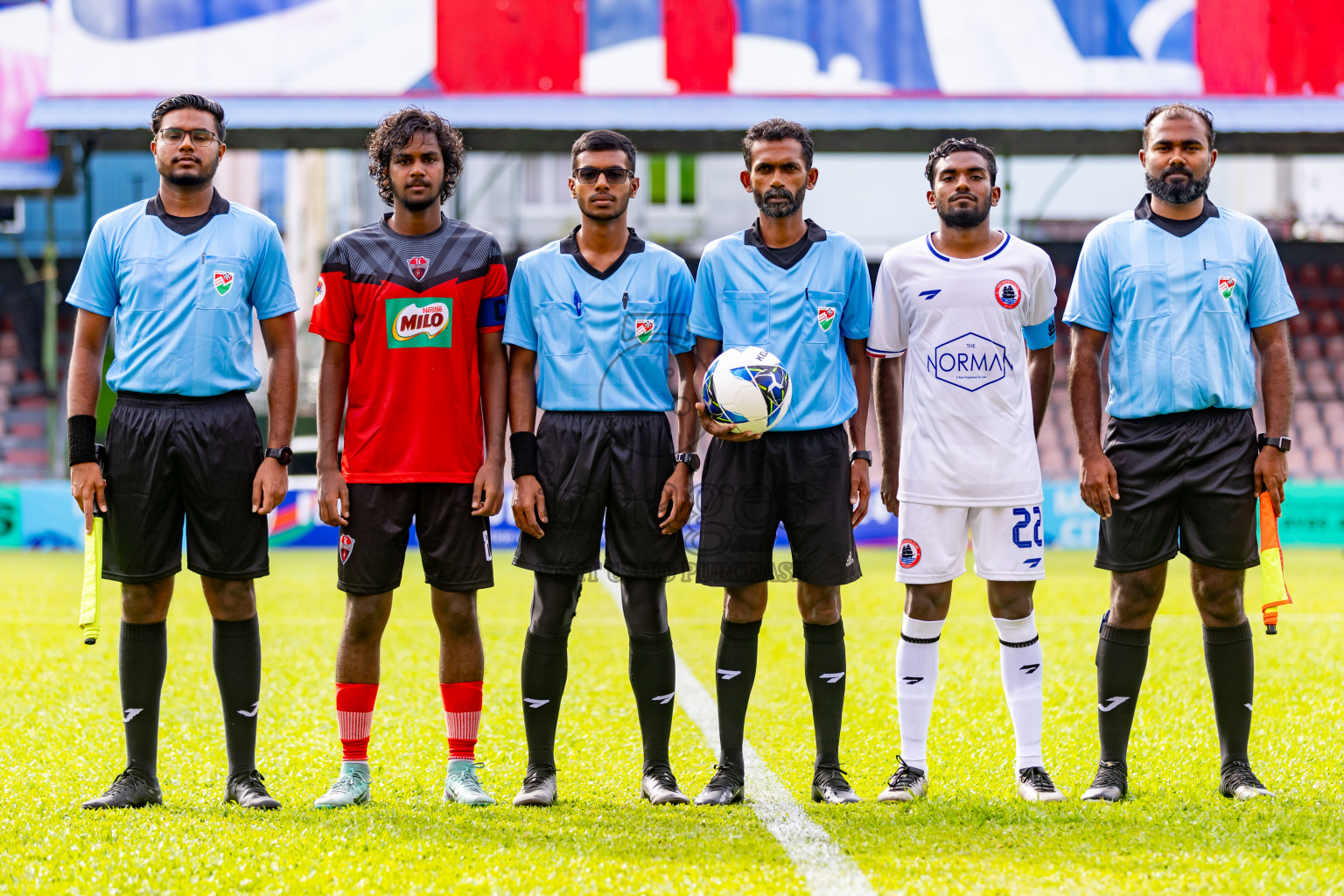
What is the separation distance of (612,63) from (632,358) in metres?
15.3

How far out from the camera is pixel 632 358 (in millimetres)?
4535

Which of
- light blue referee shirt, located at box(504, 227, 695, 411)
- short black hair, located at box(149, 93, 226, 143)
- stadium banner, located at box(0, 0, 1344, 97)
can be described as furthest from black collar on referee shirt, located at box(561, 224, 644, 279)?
stadium banner, located at box(0, 0, 1344, 97)

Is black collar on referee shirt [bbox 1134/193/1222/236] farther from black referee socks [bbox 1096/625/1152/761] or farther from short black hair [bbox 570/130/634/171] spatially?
short black hair [bbox 570/130/634/171]

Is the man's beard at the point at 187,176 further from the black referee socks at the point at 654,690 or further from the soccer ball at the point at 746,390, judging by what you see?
the black referee socks at the point at 654,690

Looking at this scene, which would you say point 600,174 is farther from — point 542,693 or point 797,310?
point 542,693

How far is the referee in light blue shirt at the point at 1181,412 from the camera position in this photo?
4480 millimetres

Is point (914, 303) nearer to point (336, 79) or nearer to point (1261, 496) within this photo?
point (1261, 496)

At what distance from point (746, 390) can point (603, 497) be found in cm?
63

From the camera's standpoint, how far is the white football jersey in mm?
4555

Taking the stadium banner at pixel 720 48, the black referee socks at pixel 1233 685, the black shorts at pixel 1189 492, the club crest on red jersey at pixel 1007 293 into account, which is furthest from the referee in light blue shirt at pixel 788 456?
the stadium banner at pixel 720 48

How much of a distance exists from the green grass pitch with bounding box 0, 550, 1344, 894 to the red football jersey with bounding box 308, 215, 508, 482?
115 cm

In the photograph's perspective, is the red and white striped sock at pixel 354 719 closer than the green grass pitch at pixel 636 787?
No

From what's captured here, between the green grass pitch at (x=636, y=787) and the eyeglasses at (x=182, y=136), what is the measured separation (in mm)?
2193

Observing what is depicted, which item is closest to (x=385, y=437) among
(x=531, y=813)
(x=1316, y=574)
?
(x=531, y=813)
